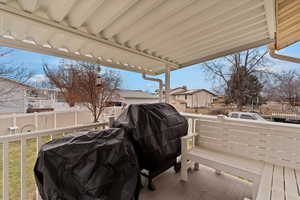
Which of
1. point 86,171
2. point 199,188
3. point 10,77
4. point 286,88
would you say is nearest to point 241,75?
point 286,88

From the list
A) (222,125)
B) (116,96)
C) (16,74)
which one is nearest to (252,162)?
(222,125)

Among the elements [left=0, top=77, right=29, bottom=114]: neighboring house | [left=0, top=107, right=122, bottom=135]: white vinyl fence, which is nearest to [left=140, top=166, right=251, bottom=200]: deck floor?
[left=0, top=107, right=122, bottom=135]: white vinyl fence

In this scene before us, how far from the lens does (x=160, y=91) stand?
12.8 feet

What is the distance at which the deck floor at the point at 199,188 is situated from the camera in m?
1.95

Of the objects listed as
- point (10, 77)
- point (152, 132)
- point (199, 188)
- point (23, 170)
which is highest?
point (10, 77)

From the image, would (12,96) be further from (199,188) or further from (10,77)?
(199,188)

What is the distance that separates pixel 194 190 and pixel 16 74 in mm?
5759

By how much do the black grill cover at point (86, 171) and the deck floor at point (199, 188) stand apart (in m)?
0.93

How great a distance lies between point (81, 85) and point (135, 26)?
402 centimetres

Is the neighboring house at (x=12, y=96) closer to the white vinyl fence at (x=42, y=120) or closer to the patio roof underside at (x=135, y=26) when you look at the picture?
the white vinyl fence at (x=42, y=120)

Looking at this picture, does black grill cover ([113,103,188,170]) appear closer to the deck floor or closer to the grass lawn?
the deck floor

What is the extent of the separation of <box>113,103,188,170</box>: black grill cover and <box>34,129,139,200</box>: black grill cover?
48 centimetres

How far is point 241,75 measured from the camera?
3035 millimetres

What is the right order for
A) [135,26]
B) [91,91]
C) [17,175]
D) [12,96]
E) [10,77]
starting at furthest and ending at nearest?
[91,91]
[12,96]
[10,77]
[17,175]
[135,26]
